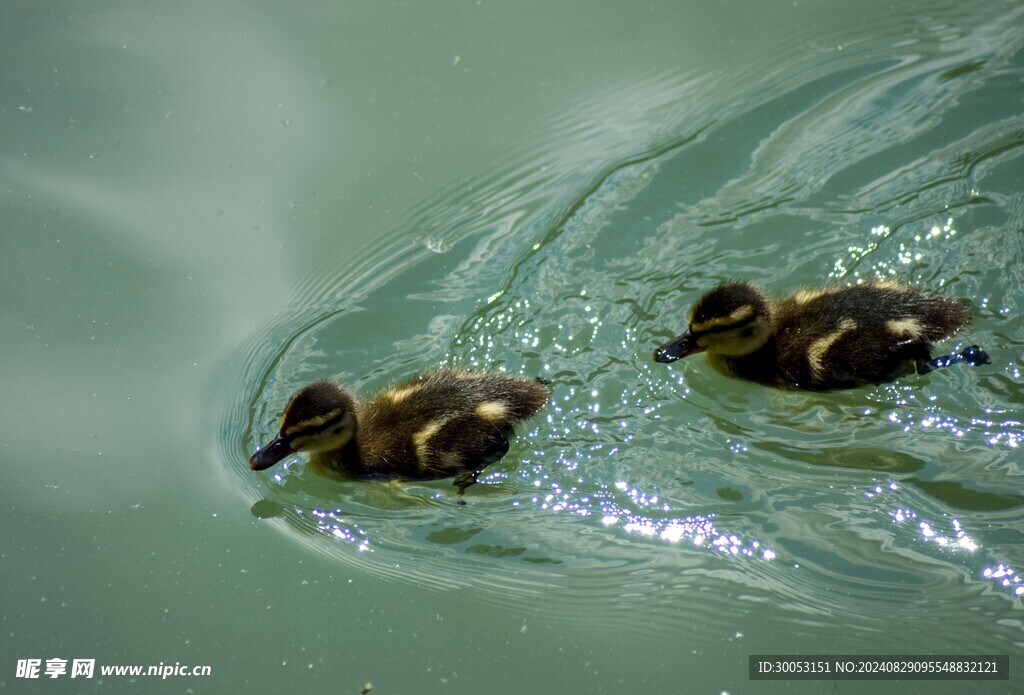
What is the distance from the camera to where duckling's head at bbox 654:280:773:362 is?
337 centimetres

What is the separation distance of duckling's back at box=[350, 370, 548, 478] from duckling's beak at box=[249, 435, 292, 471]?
0.75 ft

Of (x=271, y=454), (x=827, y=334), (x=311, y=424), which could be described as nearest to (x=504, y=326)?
(x=311, y=424)

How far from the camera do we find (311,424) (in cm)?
316

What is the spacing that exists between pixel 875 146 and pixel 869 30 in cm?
72

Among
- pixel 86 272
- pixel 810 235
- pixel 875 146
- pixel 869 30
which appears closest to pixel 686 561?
pixel 810 235

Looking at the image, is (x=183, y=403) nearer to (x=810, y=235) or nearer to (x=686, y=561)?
(x=686, y=561)

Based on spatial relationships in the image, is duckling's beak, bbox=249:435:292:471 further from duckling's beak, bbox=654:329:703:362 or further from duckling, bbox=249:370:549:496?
duckling's beak, bbox=654:329:703:362

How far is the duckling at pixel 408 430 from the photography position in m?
3.18

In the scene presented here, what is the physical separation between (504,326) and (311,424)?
0.89 meters

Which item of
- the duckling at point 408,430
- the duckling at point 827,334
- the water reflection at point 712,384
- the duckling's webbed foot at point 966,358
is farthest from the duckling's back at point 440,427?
the duckling's webbed foot at point 966,358

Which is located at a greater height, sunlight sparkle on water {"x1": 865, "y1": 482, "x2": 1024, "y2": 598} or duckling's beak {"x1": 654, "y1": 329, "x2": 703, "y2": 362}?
duckling's beak {"x1": 654, "y1": 329, "x2": 703, "y2": 362}

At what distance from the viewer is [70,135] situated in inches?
165

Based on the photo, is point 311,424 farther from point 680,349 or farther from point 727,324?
point 727,324

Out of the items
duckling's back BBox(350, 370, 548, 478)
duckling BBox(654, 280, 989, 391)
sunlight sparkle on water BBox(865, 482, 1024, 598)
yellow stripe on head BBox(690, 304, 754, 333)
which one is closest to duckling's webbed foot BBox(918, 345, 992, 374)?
duckling BBox(654, 280, 989, 391)
